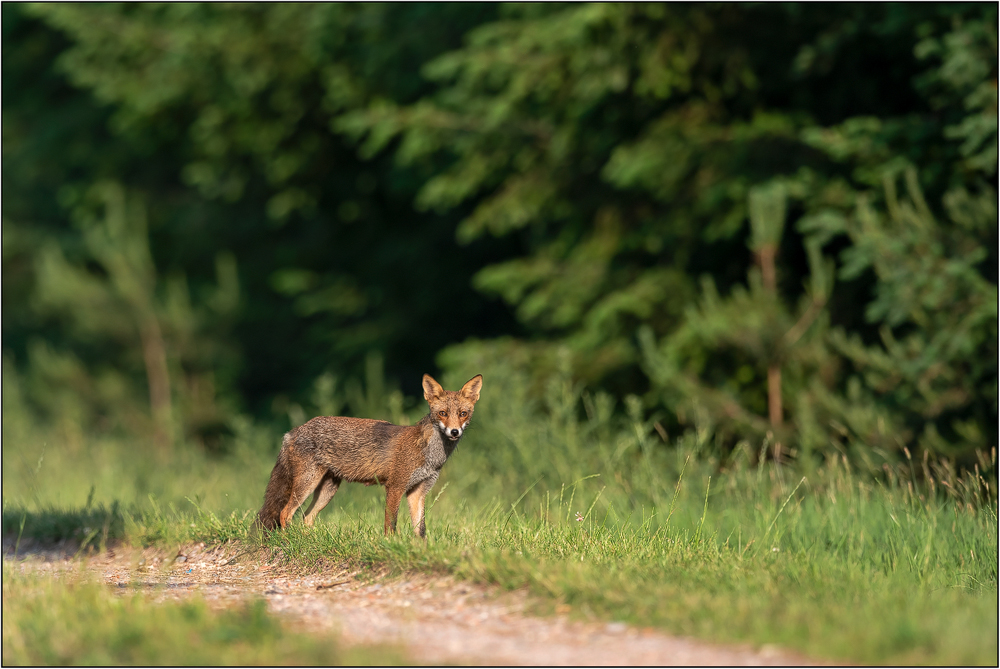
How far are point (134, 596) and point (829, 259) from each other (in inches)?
365

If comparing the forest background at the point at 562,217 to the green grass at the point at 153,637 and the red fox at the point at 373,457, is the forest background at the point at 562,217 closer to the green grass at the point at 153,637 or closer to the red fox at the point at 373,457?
the red fox at the point at 373,457

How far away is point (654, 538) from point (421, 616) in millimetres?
1826

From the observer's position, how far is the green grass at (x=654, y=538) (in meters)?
4.59

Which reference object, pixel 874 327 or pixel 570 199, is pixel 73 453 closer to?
pixel 570 199

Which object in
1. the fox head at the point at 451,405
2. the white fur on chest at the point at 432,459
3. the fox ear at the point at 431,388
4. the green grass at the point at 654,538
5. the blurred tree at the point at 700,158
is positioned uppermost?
the blurred tree at the point at 700,158

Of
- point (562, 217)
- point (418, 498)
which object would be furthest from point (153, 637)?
point (562, 217)

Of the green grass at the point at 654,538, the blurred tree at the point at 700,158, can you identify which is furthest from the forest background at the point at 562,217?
the green grass at the point at 654,538

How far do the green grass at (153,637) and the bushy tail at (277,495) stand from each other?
4.57 feet

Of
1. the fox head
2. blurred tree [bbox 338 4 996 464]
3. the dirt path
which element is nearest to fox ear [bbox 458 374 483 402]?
the fox head

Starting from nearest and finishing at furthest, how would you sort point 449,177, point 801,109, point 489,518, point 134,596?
point 134,596, point 489,518, point 801,109, point 449,177

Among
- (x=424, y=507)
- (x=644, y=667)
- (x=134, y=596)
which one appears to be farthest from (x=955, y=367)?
(x=134, y=596)

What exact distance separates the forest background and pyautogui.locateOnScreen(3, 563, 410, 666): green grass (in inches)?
177

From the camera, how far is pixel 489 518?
22.2 ft

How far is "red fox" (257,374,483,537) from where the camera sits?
6379mm
